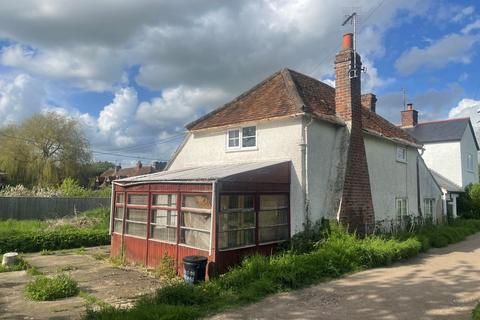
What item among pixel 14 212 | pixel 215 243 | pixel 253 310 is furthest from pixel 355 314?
pixel 14 212

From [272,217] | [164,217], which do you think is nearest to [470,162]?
[272,217]

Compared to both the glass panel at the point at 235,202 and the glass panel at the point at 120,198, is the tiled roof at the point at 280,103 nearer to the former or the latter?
the glass panel at the point at 235,202

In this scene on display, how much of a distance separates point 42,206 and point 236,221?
18091 millimetres

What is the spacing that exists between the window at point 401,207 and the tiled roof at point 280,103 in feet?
10.4

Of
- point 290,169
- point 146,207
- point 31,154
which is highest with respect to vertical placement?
point 31,154

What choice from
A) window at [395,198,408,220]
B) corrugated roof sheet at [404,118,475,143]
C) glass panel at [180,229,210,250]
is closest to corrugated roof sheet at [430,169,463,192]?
corrugated roof sheet at [404,118,475,143]

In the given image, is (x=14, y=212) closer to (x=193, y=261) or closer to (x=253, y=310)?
(x=193, y=261)

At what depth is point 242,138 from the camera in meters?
15.0

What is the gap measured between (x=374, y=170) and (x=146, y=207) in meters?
9.45

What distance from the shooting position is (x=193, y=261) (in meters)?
10.2

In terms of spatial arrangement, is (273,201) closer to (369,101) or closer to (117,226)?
(117,226)

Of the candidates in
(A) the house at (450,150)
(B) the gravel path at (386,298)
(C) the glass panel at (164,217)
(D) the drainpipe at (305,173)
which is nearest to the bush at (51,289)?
(C) the glass panel at (164,217)

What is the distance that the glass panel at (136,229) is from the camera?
13.7 m

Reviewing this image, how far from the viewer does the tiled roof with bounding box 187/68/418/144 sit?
14.1m
